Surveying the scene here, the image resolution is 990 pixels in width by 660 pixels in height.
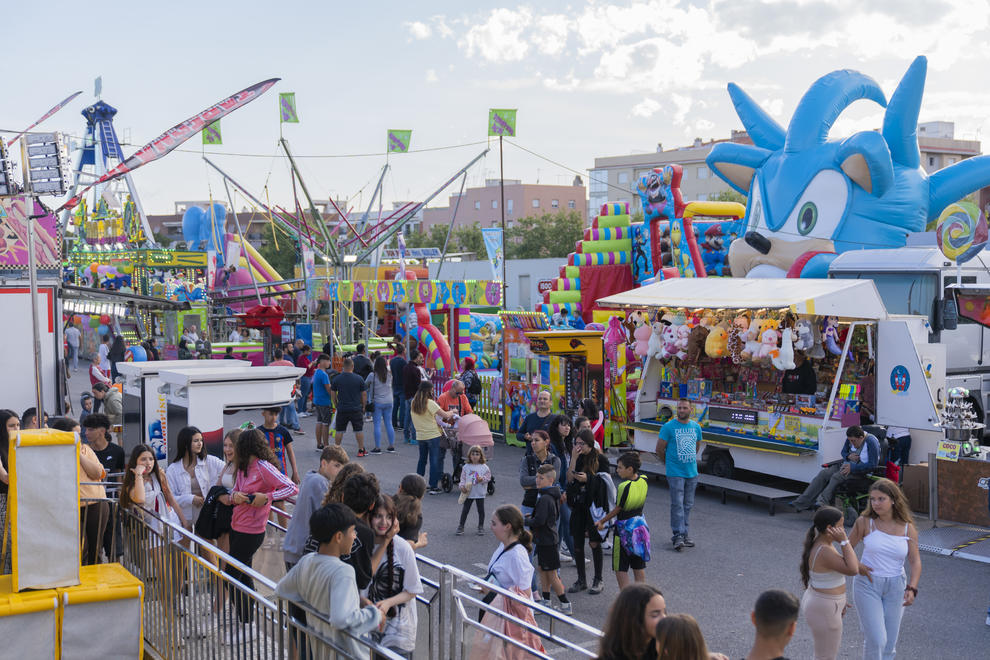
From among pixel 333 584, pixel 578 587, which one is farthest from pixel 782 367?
pixel 333 584

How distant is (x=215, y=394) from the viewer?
921cm

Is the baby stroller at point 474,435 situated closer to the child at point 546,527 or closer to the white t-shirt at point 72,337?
the child at point 546,527

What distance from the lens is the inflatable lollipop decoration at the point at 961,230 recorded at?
12617 millimetres

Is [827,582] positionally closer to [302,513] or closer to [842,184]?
[302,513]

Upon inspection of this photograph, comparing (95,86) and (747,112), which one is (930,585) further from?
(95,86)

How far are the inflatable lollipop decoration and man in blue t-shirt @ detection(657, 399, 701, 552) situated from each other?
18.4 feet

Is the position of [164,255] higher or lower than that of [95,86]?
lower

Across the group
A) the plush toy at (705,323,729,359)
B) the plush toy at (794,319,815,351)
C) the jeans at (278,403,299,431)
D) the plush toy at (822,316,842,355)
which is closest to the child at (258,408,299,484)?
the plush toy at (705,323,729,359)

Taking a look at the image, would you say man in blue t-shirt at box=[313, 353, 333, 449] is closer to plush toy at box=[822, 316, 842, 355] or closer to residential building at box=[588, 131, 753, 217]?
plush toy at box=[822, 316, 842, 355]

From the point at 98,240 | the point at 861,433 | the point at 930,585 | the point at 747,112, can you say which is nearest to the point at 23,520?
the point at 930,585

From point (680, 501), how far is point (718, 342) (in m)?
3.97

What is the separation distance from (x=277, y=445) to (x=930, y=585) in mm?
6438

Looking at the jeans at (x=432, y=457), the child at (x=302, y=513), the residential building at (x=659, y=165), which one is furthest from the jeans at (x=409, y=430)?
the residential building at (x=659, y=165)

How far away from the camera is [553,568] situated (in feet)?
25.3
